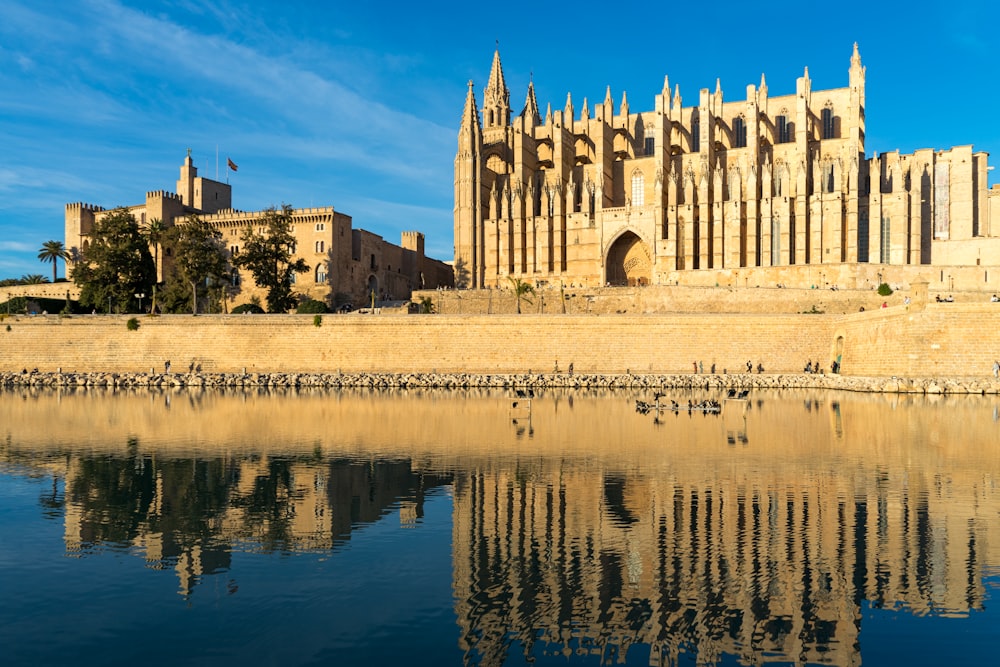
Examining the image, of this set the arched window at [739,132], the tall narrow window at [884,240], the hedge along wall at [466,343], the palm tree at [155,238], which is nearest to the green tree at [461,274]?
the hedge along wall at [466,343]

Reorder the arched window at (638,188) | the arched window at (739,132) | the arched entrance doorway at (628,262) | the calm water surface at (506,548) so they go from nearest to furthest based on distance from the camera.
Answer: the calm water surface at (506,548)
the arched entrance doorway at (628,262)
the arched window at (638,188)
the arched window at (739,132)

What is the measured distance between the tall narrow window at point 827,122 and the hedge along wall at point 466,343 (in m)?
23.6

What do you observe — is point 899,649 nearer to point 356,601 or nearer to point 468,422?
point 356,601

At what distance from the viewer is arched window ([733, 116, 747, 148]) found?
204 ft

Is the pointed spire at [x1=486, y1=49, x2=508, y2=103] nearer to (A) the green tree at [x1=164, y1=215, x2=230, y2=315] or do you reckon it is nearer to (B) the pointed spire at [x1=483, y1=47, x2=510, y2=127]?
(B) the pointed spire at [x1=483, y1=47, x2=510, y2=127]

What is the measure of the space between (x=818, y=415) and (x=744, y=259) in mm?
29968

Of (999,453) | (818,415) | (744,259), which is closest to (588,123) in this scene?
(744,259)

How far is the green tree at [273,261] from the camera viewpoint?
51.9 metres

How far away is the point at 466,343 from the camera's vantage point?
143 ft

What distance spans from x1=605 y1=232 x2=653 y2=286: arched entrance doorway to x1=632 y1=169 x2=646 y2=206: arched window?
3.73 metres

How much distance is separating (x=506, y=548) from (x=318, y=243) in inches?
1878

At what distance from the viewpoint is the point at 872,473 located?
15844 millimetres

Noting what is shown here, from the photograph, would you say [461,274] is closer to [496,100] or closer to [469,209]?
[469,209]

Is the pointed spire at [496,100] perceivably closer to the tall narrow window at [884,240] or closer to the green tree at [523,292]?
the green tree at [523,292]
